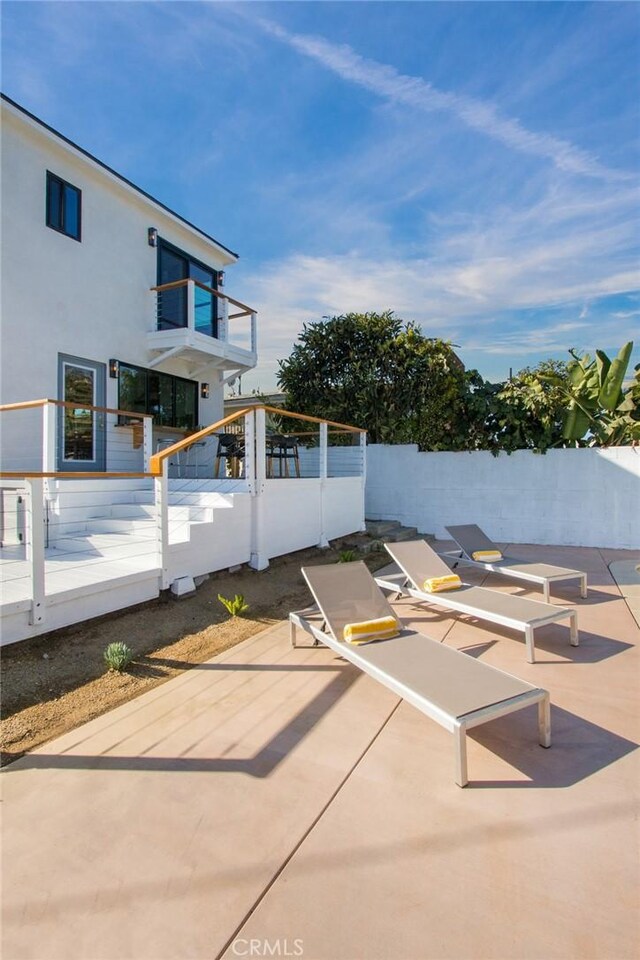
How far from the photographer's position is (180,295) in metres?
11.4

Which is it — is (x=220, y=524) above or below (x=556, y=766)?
above

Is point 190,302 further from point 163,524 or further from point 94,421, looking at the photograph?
point 163,524

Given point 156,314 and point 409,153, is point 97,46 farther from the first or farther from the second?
point 409,153

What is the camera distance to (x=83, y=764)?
2936 millimetres

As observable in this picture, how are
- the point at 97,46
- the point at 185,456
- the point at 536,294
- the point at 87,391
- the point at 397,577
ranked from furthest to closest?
1. the point at 536,294
2. the point at 185,456
3. the point at 87,391
4. the point at 97,46
5. the point at 397,577

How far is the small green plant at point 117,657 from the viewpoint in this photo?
165 inches

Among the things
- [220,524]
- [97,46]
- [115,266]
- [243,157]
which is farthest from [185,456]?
[97,46]

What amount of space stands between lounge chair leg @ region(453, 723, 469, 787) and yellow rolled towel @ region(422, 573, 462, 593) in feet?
9.96

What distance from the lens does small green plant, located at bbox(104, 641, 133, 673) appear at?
418 centimetres

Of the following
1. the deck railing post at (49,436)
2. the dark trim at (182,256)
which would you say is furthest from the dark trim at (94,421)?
the dark trim at (182,256)

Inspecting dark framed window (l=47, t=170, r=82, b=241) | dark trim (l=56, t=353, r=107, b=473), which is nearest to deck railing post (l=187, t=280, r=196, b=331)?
dark trim (l=56, t=353, r=107, b=473)

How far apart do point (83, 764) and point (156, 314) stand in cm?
972

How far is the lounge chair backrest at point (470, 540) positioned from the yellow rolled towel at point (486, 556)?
11 cm

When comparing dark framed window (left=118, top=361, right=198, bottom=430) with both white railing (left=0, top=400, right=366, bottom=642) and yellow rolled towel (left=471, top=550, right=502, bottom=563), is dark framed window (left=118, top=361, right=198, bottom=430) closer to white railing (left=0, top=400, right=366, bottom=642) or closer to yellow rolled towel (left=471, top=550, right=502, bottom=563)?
white railing (left=0, top=400, right=366, bottom=642)
